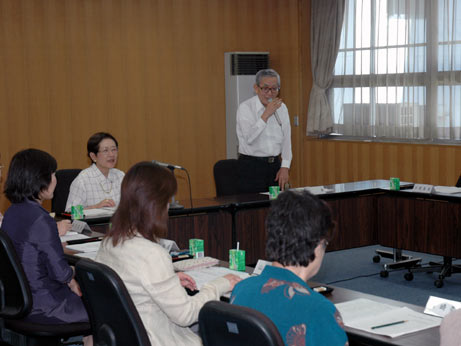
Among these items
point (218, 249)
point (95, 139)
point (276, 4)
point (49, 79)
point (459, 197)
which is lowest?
point (218, 249)

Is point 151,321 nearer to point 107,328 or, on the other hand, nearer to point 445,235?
point 107,328

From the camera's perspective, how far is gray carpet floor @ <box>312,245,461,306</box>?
5.07 metres

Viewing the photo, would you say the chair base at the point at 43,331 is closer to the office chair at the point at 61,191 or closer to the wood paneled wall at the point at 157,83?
the office chair at the point at 61,191

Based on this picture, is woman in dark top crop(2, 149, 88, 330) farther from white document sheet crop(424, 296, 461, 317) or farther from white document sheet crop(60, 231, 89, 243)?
white document sheet crop(424, 296, 461, 317)

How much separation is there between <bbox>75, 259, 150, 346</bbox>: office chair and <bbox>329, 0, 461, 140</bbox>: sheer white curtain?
5.10 metres

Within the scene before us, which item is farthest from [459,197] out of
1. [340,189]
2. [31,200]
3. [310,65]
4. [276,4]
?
[276,4]

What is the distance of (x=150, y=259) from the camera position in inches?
89.2

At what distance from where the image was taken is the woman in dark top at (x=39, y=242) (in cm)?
→ 292

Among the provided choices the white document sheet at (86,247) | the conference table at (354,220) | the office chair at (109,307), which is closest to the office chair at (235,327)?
the office chair at (109,307)

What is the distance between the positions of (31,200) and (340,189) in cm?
289

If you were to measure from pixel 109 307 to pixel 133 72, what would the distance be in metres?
5.42

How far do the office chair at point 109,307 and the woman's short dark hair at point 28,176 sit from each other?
2.74 feet

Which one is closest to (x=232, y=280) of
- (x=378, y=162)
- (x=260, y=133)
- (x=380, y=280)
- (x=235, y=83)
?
(x=260, y=133)

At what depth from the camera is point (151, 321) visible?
2.30 meters
